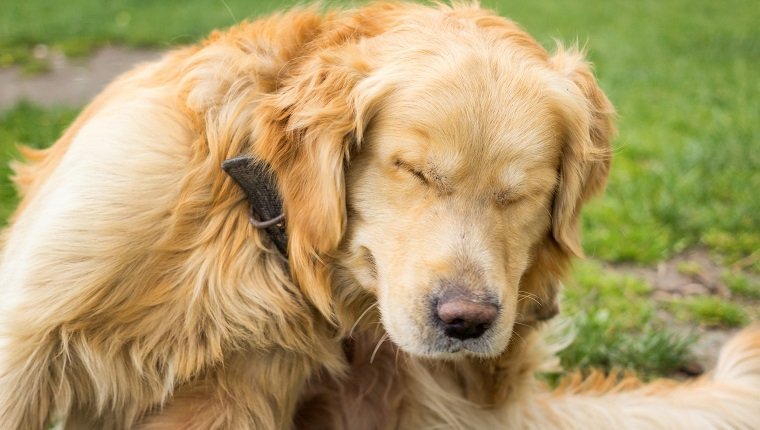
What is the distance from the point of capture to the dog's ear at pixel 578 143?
2.94 m

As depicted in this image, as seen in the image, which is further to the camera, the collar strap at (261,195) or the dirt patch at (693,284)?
the dirt patch at (693,284)

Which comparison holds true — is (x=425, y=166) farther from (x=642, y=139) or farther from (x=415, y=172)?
(x=642, y=139)

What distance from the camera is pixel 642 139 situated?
719 centimetres

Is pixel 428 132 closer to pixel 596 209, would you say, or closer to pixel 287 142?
pixel 287 142

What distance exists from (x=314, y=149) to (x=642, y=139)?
509 cm

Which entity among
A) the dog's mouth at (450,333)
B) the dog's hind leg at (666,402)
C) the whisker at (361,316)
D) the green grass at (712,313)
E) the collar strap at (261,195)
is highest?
the collar strap at (261,195)

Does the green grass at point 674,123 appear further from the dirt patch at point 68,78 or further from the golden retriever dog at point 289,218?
the dirt patch at point 68,78

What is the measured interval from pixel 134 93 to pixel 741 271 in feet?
12.2

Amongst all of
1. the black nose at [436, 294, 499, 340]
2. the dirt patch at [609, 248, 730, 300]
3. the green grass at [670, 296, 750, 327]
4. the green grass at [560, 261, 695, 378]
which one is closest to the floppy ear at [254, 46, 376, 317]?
the black nose at [436, 294, 499, 340]

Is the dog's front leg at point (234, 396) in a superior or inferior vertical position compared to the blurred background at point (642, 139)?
superior

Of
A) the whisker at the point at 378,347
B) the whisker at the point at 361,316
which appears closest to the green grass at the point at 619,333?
the whisker at the point at 378,347

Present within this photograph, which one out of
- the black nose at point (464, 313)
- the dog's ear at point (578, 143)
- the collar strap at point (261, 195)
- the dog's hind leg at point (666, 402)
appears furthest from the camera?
the dog's hind leg at point (666, 402)

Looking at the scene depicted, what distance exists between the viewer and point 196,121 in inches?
115

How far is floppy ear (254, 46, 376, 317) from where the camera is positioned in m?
2.71
